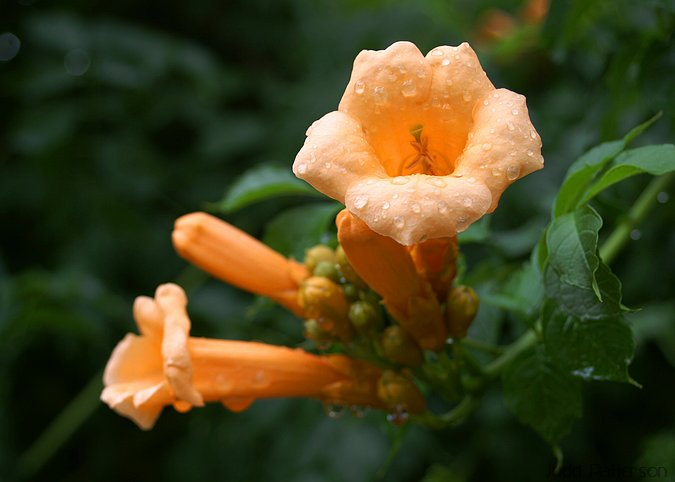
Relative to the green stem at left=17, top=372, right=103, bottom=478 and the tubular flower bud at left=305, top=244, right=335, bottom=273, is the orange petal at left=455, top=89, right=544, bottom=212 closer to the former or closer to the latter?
the tubular flower bud at left=305, top=244, right=335, bottom=273

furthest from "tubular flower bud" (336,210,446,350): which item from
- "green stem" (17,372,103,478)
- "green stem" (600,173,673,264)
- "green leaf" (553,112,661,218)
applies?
"green stem" (17,372,103,478)

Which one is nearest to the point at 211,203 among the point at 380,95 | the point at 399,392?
the point at 399,392

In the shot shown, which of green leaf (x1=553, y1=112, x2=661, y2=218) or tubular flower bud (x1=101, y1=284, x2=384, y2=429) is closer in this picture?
green leaf (x1=553, y1=112, x2=661, y2=218)

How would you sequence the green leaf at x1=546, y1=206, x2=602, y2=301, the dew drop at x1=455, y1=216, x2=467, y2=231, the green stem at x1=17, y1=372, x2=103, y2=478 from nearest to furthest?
the dew drop at x1=455, y1=216, x2=467, y2=231, the green leaf at x1=546, y1=206, x2=602, y2=301, the green stem at x1=17, y1=372, x2=103, y2=478

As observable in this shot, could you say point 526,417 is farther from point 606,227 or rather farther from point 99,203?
point 99,203

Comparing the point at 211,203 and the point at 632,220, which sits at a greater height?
the point at 632,220

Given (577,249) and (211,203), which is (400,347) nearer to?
(577,249)
